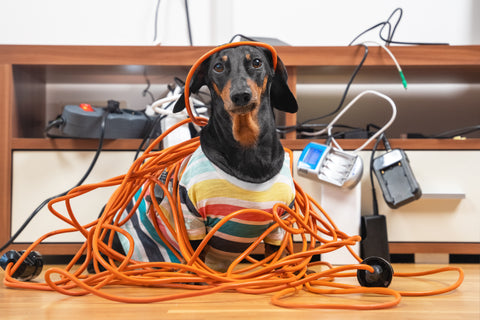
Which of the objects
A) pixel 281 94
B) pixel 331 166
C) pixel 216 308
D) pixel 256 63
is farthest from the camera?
pixel 331 166

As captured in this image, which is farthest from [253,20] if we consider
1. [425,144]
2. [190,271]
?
[190,271]

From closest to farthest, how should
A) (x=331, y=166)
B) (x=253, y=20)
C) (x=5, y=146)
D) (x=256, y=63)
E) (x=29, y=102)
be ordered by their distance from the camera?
(x=256, y=63)
(x=331, y=166)
(x=5, y=146)
(x=29, y=102)
(x=253, y=20)

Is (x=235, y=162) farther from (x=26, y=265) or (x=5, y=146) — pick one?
(x=5, y=146)

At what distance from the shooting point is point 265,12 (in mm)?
1687

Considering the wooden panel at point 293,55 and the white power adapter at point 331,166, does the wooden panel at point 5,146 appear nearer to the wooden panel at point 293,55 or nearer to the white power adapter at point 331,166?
the wooden panel at point 293,55

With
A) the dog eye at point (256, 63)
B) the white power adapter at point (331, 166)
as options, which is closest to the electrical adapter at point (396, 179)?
the white power adapter at point (331, 166)

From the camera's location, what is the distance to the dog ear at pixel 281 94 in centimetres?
87

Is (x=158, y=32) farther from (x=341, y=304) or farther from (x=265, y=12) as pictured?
(x=341, y=304)

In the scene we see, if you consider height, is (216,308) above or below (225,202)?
below

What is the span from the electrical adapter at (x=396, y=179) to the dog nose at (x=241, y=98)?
56 cm

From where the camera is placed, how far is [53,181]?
4.10 ft

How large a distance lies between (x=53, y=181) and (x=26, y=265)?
421 millimetres

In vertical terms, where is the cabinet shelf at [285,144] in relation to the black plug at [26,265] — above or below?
above

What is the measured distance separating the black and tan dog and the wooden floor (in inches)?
4.9
